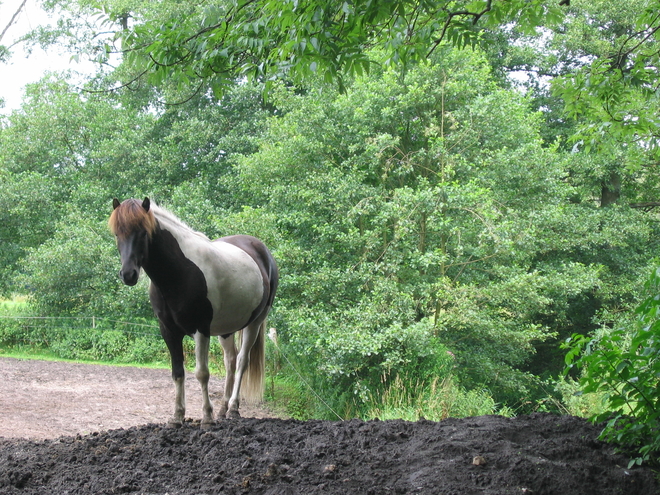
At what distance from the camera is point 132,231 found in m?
3.40

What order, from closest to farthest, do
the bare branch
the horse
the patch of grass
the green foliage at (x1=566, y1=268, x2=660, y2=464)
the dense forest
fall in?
1. the green foliage at (x1=566, y1=268, x2=660, y2=464)
2. the bare branch
3. the horse
4. the dense forest
5. the patch of grass

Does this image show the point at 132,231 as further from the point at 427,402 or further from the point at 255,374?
the point at 427,402

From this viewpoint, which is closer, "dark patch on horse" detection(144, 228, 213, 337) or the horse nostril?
the horse nostril

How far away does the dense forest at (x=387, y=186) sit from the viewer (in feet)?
16.3

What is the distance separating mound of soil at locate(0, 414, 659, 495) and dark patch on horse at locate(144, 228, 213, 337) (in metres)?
0.76

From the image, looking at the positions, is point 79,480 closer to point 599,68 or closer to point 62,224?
point 599,68

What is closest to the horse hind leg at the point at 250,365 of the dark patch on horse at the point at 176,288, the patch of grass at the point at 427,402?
the dark patch on horse at the point at 176,288

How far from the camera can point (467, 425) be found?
138 inches

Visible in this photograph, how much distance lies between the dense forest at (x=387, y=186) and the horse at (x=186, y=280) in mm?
956

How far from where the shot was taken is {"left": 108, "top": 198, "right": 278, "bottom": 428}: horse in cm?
342

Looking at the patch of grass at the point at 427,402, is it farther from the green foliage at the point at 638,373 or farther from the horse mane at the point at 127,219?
the horse mane at the point at 127,219

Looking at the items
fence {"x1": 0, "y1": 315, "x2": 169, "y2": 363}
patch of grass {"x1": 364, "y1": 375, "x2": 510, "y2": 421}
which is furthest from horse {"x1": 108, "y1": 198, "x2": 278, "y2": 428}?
fence {"x1": 0, "y1": 315, "x2": 169, "y2": 363}

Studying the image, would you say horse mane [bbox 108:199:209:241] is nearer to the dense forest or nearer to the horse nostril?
the horse nostril

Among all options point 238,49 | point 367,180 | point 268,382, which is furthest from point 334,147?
point 238,49
